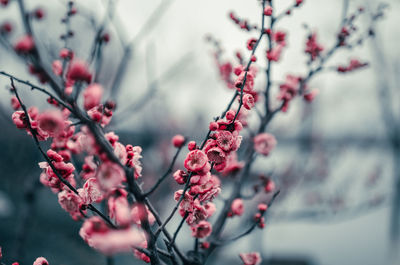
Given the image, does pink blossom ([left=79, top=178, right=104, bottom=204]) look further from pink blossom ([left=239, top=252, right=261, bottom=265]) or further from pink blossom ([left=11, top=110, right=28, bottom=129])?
pink blossom ([left=239, top=252, right=261, bottom=265])

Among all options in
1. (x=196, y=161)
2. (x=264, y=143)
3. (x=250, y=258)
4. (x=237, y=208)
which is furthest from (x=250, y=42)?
(x=250, y=258)

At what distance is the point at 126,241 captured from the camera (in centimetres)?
77

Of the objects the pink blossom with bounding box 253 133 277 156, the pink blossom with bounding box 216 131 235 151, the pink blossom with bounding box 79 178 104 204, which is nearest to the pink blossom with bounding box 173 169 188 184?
the pink blossom with bounding box 216 131 235 151

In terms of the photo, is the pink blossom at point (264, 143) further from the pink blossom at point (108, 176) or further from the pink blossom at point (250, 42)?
the pink blossom at point (108, 176)

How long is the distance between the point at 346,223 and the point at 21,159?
37.5ft

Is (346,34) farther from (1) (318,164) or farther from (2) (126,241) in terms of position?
(1) (318,164)

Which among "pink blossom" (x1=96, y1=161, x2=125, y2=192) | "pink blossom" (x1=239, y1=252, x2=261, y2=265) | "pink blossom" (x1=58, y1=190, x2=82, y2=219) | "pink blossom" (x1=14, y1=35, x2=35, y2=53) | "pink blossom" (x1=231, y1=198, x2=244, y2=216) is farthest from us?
"pink blossom" (x1=231, y1=198, x2=244, y2=216)

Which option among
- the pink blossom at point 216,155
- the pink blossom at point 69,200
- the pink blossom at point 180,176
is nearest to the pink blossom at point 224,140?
the pink blossom at point 216,155

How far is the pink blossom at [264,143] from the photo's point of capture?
192cm

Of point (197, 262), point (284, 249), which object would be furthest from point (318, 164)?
point (197, 262)

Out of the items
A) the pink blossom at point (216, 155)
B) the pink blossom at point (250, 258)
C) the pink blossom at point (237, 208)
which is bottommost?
the pink blossom at point (250, 258)

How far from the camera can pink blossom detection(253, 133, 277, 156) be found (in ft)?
6.31

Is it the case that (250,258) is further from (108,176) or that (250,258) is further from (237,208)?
(108,176)

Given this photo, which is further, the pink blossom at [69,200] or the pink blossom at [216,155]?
the pink blossom at [69,200]
